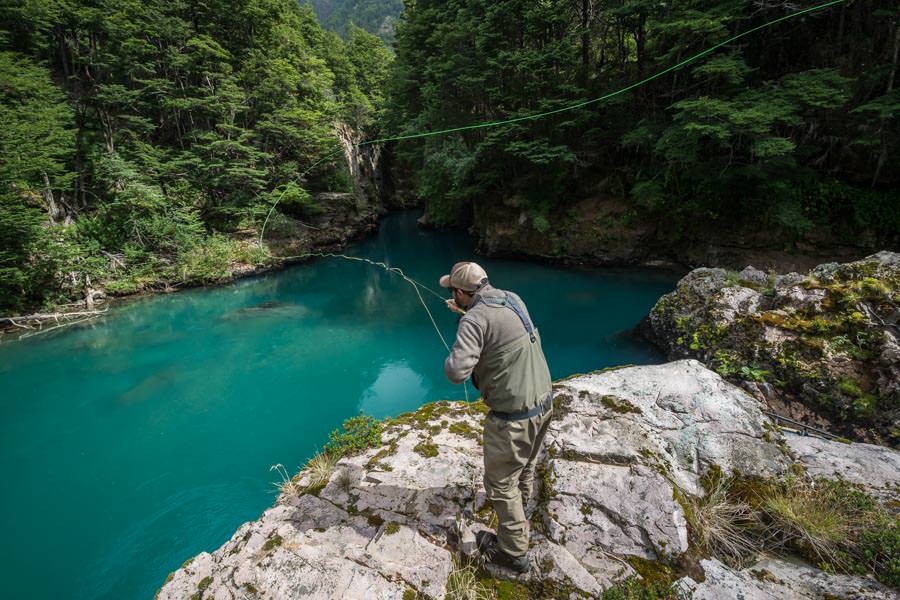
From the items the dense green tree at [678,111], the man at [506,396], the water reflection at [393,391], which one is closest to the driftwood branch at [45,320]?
the water reflection at [393,391]

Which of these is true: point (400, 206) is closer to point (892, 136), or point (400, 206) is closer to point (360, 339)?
point (360, 339)

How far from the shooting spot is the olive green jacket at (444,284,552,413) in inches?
87.6

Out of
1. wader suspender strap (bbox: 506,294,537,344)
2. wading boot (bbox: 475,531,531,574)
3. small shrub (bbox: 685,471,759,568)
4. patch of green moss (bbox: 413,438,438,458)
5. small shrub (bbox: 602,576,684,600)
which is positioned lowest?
wading boot (bbox: 475,531,531,574)

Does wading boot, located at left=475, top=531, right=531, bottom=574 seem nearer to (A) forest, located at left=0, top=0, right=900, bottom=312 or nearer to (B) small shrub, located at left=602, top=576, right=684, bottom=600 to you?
(B) small shrub, located at left=602, top=576, right=684, bottom=600

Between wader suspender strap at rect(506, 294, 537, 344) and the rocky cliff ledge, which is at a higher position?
wader suspender strap at rect(506, 294, 537, 344)

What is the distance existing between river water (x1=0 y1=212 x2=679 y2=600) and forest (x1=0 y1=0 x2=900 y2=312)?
3.10 meters

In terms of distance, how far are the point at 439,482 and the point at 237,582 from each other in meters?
1.48

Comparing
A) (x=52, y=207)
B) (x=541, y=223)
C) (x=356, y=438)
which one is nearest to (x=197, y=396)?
(x=356, y=438)

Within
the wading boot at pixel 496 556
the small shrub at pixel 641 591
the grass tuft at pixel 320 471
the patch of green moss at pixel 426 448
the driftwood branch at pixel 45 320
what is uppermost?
the small shrub at pixel 641 591

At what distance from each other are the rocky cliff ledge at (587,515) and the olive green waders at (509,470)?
0.80 feet

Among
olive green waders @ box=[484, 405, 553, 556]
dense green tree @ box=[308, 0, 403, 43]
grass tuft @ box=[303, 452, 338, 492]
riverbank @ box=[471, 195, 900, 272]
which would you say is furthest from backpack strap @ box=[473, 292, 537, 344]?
dense green tree @ box=[308, 0, 403, 43]

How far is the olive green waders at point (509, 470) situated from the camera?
Answer: 7.45 feet

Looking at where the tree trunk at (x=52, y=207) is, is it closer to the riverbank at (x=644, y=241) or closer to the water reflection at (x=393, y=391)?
the water reflection at (x=393, y=391)

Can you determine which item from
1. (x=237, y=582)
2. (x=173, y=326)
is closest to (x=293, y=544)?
(x=237, y=582)
